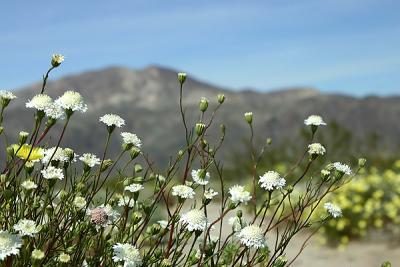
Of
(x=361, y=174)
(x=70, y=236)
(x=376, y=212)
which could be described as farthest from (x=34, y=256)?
(x=361, y=174)

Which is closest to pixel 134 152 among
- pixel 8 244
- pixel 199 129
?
pixel 199 129

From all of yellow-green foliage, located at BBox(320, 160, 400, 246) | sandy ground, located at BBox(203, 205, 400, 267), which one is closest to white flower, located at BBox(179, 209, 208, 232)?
sandy ground, located at BBox(203, 205, 400, 267)

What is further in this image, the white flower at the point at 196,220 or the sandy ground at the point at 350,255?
the sandy ground at the point at 350,255

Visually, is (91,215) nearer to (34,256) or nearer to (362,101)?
(34,256)

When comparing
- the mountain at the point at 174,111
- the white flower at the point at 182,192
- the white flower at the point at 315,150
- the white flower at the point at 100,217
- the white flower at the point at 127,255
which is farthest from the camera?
the mountain at the point at 174,111

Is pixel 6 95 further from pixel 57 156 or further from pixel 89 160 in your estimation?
pixel 89 160

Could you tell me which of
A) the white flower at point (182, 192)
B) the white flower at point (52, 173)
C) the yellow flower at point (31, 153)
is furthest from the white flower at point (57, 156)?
the white flower at point (182, 192)

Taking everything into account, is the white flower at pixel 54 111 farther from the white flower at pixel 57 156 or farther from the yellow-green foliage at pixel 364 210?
the yellow-green foliage at pixel 364 210
